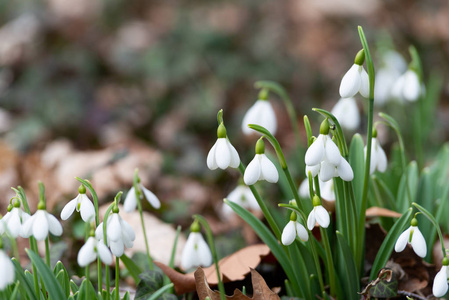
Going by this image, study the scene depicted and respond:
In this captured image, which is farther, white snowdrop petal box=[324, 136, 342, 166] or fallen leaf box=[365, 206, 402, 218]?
fallen leaf box=[365, 206, 402, 218]

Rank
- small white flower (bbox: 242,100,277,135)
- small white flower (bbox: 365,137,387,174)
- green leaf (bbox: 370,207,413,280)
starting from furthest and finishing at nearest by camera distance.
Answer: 1. small white flower (bbox: 242,100,277,135)
2. small white flower (bbox: 365,137,387,174)
3. green leaf (bbox: 370,207,413,280)

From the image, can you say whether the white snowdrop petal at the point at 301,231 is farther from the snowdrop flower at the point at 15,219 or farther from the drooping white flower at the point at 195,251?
the snowdrop flower at the point at 15,219

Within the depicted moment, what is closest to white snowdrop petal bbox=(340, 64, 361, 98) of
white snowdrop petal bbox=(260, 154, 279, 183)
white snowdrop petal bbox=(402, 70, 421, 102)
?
white snowdrop petal bbox=(260, 154, 279, 183)

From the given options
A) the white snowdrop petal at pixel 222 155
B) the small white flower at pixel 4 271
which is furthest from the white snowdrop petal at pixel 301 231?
the small white flower at pixel 4 271

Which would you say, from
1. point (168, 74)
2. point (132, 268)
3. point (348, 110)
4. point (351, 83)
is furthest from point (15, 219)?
point (168, 74)

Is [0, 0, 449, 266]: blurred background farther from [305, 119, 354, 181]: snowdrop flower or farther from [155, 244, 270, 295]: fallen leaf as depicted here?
[305, 119, 354, 181]: snowdrop flower

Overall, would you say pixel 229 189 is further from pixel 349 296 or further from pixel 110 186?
pixel 349 296

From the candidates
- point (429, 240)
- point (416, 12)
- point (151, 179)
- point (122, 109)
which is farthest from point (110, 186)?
point (416, 12)

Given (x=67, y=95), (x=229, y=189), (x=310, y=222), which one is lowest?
(x=229, y=189)
